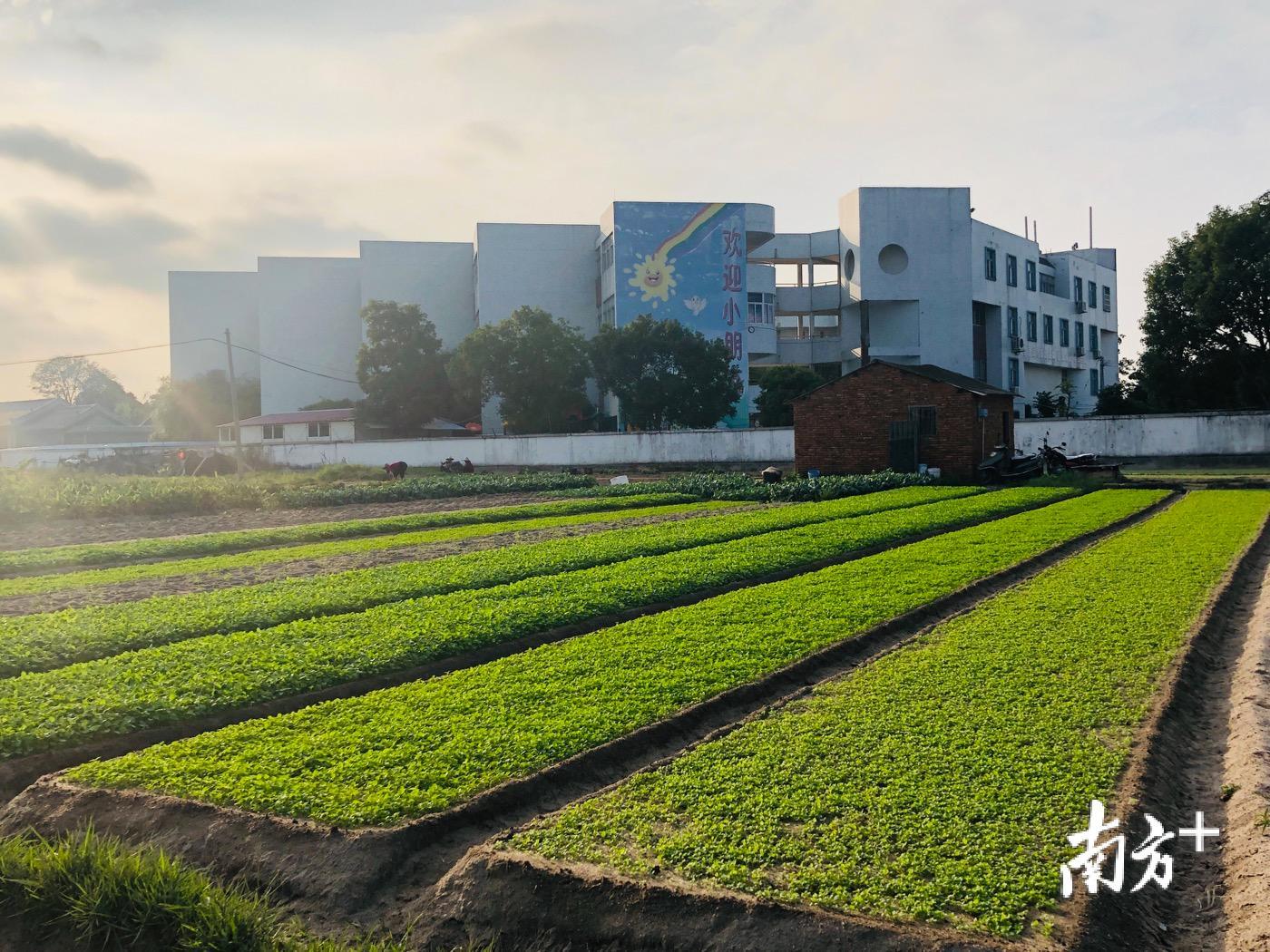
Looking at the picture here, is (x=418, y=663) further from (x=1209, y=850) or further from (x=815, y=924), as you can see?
(x=1209, y=850)

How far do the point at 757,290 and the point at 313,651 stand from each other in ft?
196

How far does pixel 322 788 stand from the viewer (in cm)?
613

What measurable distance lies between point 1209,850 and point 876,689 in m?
2.65

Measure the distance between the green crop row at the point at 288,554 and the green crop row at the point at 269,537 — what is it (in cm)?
72

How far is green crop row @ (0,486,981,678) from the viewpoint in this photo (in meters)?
10.3

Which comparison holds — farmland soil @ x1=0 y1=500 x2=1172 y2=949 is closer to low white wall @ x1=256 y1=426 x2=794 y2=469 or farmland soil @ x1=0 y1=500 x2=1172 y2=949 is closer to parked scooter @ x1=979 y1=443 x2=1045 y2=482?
parked scooter @ x1=979 y1=443 x2=1045 y2=482

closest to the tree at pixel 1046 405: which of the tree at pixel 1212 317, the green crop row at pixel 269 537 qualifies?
the tree at pixel 1212 317

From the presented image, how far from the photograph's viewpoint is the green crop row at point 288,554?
1562cm

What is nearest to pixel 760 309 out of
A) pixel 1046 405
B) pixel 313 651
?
pixel 1046 405

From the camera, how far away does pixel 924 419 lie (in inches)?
1401

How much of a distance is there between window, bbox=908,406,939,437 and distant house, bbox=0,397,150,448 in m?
69.8

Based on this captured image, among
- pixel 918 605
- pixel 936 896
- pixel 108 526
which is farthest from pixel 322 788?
pixel 108 526

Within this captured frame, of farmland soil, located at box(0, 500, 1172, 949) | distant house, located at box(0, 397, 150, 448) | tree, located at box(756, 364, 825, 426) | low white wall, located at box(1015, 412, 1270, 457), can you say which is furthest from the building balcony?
farmland soil, located at box(0, 500, 1172, 949)

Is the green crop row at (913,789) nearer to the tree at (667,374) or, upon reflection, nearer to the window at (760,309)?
the tree at (667,374)
